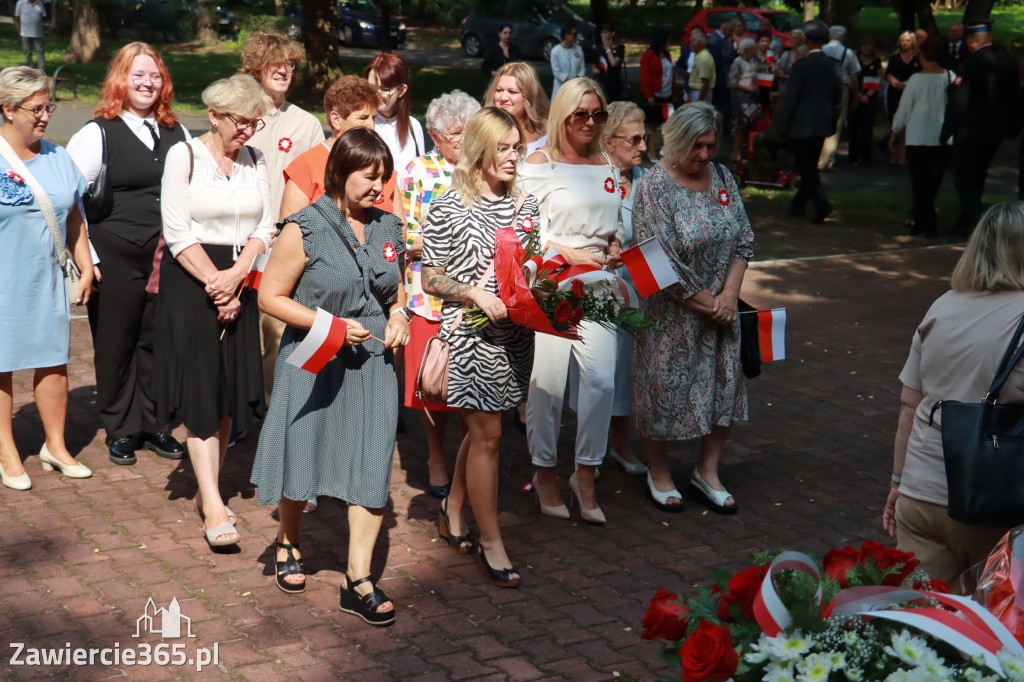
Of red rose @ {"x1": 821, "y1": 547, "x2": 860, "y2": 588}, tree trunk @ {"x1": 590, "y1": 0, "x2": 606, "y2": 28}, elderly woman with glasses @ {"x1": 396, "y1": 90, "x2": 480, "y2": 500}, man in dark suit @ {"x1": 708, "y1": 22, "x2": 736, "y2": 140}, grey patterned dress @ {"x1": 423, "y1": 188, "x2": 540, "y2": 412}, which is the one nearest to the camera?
red rose @ {"x1": 821, "y1": 547, "x2": 860, "y2": 588}

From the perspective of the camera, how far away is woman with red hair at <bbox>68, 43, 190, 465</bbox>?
6035 millimetres

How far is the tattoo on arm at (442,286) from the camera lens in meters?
4.93

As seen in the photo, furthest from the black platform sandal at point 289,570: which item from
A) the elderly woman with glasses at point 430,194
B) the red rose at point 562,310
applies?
the red rose at point 562,310

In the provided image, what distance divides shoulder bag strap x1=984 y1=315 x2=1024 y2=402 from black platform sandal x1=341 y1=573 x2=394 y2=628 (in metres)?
2.55

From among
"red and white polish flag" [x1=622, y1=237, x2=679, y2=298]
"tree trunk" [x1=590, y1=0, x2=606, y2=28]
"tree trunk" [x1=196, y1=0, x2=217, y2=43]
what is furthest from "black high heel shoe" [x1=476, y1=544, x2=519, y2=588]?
"tree trunk" [x1=196, y1=0, x2=217, y2=43]

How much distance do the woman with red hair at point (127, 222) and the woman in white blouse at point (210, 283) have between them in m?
0.59

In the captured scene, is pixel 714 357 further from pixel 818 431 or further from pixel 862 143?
pixel 862 143

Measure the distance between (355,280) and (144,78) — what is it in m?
2.25

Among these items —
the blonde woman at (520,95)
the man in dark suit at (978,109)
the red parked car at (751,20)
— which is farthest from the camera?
the red parked car at (751,20)

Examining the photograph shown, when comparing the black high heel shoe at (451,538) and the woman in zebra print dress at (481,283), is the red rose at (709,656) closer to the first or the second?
the woman in zebra print dress at (481,283)

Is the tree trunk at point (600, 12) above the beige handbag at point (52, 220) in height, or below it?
above

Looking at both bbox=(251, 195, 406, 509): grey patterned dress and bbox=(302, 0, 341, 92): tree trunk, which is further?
bbox=(302, 0, 341, 92): tree trunk

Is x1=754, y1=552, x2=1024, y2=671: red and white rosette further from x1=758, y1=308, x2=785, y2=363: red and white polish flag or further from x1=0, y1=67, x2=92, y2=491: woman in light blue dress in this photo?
x1=0, y1=67, x2=92, y2=491: woman in light blue dress

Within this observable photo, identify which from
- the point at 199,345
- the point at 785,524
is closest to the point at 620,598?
the point at 785,524
